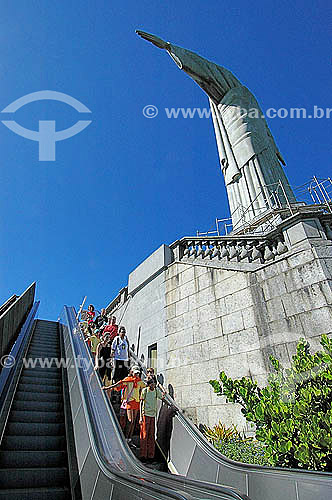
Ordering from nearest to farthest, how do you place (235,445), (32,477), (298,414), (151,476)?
(151,476)
(32,477)
(298,414)
(235,445)

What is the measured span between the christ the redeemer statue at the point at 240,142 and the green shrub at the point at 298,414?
10.0 metres

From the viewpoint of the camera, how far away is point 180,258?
28.9 ft

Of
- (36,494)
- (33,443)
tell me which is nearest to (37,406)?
(33,443)

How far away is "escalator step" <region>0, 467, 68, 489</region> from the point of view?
10.8ft

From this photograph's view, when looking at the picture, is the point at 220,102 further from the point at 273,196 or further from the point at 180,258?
the point at 180,258

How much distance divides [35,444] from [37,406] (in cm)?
102

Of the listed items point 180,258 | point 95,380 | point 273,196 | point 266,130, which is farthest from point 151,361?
point 266,130

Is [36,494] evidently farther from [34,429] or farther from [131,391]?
[131,391]

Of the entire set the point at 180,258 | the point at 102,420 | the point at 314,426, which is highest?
the point at 180,258

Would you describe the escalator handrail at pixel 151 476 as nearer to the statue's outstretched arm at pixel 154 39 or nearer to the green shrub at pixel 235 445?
the green shrub at pixel 235 445

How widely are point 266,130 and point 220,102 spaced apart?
4.48 metres

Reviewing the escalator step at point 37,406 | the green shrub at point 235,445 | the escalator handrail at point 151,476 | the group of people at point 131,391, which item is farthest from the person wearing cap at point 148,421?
the escalator step at point 37,406

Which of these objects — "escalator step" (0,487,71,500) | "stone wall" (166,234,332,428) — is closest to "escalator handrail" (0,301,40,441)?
"escalator step" (0,487,71,500)

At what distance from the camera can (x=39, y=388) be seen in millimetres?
5465
